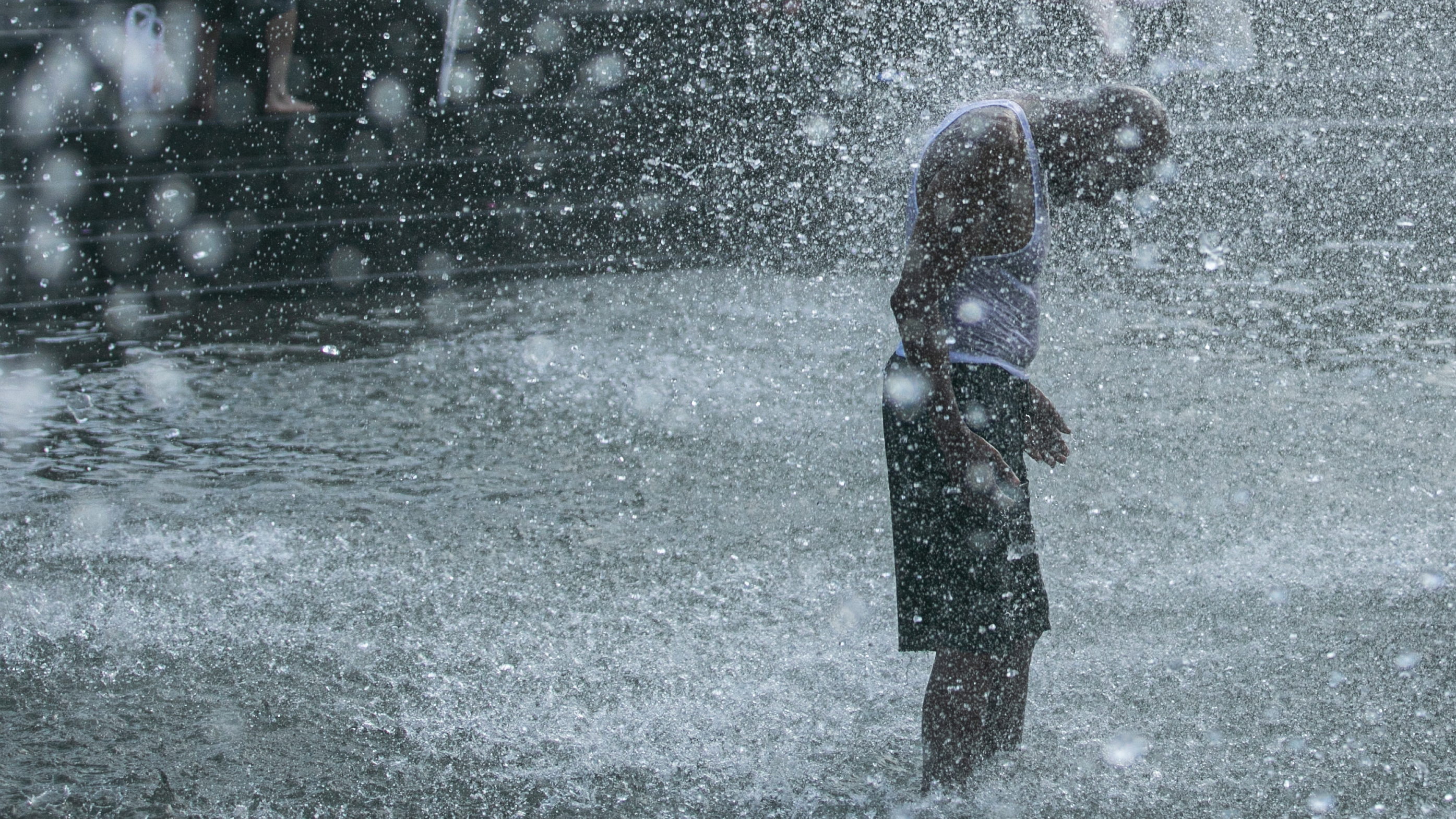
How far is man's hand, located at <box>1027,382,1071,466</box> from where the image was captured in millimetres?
2793

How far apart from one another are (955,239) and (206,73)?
6461 millimetres

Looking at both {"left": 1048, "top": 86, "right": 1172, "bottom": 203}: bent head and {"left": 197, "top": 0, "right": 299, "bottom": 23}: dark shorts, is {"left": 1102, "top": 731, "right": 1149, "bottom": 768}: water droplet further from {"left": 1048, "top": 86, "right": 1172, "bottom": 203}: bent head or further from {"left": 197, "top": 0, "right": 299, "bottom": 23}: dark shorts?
{"left": 197, "top": 0, "right": 299, "bottom": 23}: dark shorts

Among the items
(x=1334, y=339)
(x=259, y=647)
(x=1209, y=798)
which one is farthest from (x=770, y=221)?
(x=1209, y=798)

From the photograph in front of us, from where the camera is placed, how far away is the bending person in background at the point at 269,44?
7645 mm

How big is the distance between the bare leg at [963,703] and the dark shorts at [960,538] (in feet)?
0.17

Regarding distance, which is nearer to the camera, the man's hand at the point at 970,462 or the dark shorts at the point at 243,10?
the man's hand at the point at 970,462

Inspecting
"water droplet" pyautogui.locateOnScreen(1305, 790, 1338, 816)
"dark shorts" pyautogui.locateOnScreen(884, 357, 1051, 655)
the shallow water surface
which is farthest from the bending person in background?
"water droplet" pyautogui.locateOnScreen(1305, 790, 1338, 816)

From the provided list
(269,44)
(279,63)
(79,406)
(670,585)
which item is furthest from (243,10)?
(670,585)

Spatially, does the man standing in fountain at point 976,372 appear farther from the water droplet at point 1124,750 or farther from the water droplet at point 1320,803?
the water droplet at point 1320,803

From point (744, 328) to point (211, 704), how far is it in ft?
12.8

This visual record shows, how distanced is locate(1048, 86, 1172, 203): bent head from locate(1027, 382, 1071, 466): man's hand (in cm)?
53

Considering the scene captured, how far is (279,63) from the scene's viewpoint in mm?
7738

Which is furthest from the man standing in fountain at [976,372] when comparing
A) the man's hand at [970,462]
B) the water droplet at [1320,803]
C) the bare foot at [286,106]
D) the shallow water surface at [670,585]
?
the bare foot at [286,106]

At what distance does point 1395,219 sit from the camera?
9.07 meters
